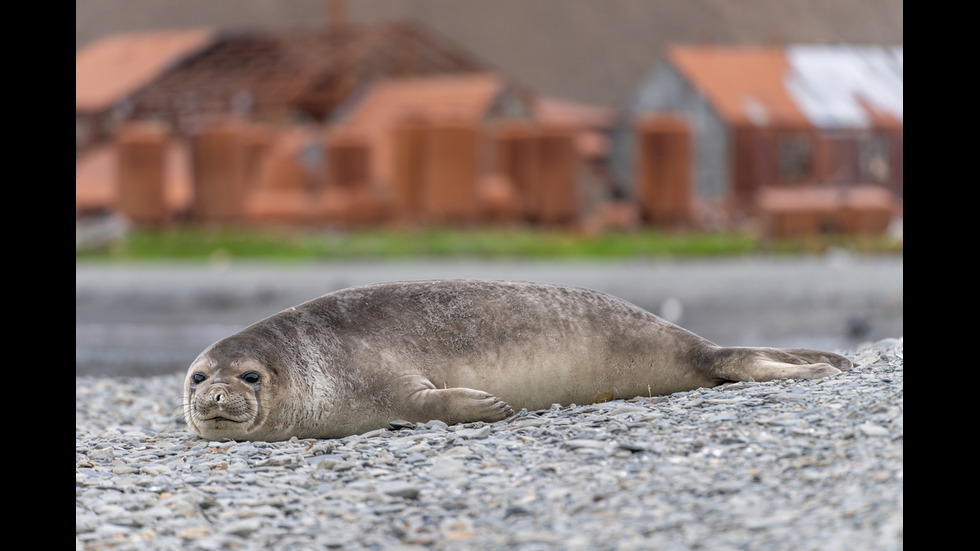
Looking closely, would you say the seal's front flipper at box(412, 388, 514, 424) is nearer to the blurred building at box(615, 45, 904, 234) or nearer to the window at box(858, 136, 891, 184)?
the blurred building at box(615, 45, 904, 234)

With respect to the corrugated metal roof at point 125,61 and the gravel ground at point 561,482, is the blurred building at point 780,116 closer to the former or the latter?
the corrugated metal roof at point 125,61

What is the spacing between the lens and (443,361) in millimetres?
5023

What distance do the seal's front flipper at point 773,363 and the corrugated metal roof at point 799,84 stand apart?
2519cm

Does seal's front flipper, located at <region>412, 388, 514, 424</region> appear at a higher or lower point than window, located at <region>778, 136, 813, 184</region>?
lower

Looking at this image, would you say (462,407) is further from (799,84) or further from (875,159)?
(799,84)

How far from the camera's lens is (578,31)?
247ft

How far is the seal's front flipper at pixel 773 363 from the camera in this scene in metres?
4.79

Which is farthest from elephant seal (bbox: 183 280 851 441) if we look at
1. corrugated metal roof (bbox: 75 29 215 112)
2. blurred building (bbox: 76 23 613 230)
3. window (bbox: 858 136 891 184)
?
corrugated metal roof (bbox: 75 29 215 112)

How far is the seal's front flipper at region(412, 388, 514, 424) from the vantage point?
4.59 m

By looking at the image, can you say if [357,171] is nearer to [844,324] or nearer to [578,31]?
[844,324]

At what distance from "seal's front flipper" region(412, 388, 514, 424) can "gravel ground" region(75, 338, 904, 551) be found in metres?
0.06

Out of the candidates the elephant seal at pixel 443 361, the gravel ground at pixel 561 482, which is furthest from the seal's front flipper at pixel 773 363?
the gravel ground at pixel 561 482

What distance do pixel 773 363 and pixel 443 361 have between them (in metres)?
1.43

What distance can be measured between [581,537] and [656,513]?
0.27 meters
